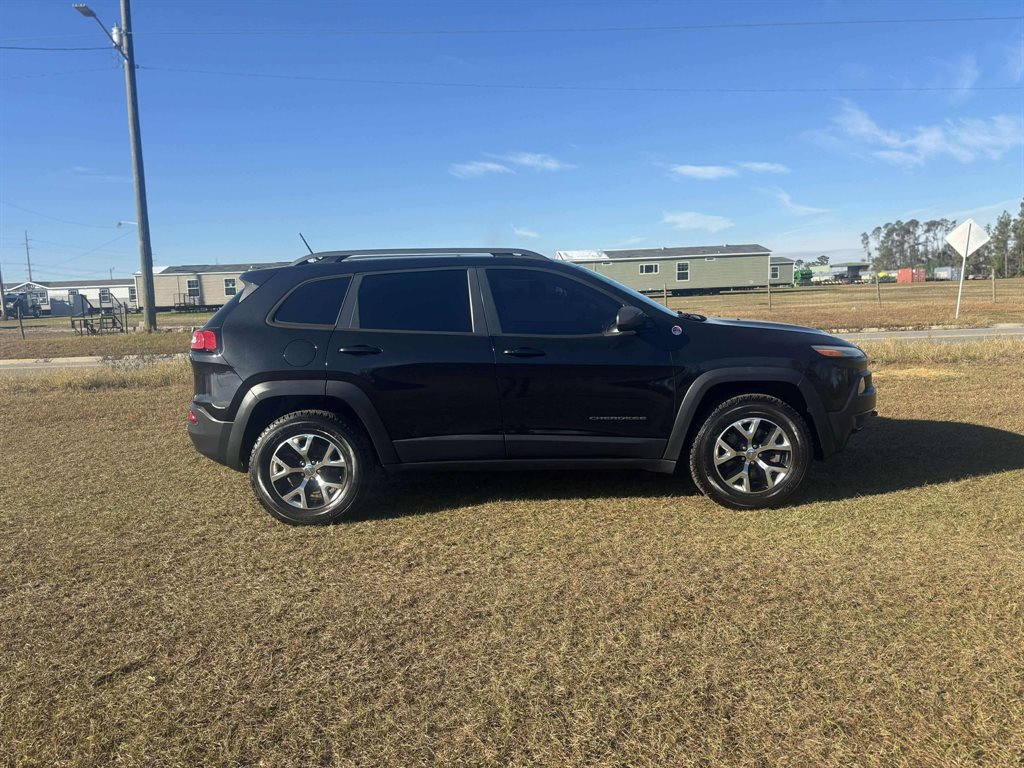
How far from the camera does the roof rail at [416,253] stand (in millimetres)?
5016

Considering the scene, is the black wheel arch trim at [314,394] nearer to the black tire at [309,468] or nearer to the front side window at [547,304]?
the black tire at [309,468]

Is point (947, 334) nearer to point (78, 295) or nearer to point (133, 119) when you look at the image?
point (133, 119)

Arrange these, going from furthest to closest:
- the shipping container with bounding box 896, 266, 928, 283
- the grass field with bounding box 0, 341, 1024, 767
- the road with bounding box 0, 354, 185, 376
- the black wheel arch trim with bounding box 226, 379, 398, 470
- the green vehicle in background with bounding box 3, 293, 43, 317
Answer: the shipping container with bounding box 896, 266, 928, 283, the green vehicle in background with bounding box 3, 293, 43, 317, the road with bounding box 0, 354, 185, 376, the black wheel arch trim with bounding box 226, 379, 398, 470, the grass field with bounding box 0, 341, 1024, 767

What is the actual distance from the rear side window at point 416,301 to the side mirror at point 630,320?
97cm

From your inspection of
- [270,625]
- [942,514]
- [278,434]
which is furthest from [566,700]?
[942,514]

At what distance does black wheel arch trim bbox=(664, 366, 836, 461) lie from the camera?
469 cm

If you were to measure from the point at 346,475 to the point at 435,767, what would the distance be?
2.56 m

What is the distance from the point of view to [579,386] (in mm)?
4676

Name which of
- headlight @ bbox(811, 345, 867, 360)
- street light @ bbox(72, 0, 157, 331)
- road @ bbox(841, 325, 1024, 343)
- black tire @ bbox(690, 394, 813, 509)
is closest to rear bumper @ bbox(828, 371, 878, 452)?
headlight @ bbox(811, 345, 867, 360)

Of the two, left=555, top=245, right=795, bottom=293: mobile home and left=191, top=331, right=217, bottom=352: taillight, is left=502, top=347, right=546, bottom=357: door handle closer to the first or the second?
left=191, top=331, right=217, bottom=352: taillight

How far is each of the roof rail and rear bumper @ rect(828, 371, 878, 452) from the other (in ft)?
7.40

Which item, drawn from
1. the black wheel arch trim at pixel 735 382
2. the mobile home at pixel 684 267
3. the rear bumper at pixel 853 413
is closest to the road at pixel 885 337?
the rear bumper at pixel 853 413

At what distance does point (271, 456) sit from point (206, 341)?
880 millimetres

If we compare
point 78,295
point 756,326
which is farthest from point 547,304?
point 78,295
